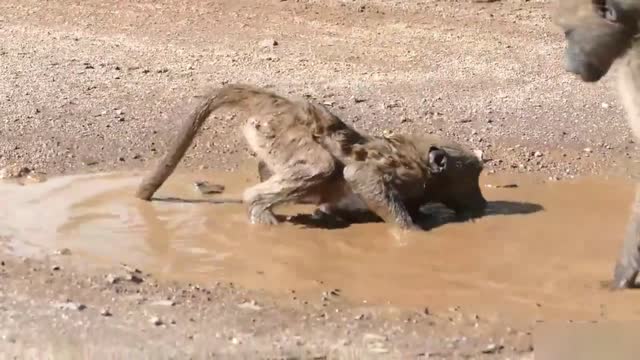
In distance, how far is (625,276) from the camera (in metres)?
6.56

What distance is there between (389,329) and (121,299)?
1.36 meters

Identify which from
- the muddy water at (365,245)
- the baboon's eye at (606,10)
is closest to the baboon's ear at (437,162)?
the muddy water at (365,245)

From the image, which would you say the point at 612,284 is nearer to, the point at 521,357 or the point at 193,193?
the point at 521,357

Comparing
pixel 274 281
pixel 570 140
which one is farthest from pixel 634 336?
pixel 570 140

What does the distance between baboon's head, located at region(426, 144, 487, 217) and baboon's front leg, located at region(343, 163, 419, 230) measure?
1.41 ft

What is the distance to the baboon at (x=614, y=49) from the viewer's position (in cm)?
644

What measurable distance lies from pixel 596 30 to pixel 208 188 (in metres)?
3.27

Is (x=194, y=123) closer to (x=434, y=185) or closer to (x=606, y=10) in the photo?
(x=434, y=185)

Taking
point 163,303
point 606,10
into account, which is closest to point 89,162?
point 163,303

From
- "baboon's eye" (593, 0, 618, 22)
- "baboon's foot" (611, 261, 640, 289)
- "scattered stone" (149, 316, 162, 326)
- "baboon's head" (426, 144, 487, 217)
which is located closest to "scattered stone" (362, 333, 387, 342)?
"scattered stone" (149, 316, 162, 326)

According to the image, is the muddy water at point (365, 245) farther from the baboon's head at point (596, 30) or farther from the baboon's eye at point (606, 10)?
the baboon's eye at point (606, 10)

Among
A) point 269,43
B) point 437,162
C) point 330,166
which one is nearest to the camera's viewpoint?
point 330,166

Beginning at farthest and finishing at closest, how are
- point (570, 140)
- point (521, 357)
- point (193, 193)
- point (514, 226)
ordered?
point (570, 140)
point (193, 193)
point (514, 226)
point (521, 357)

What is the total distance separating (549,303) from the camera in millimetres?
6312
